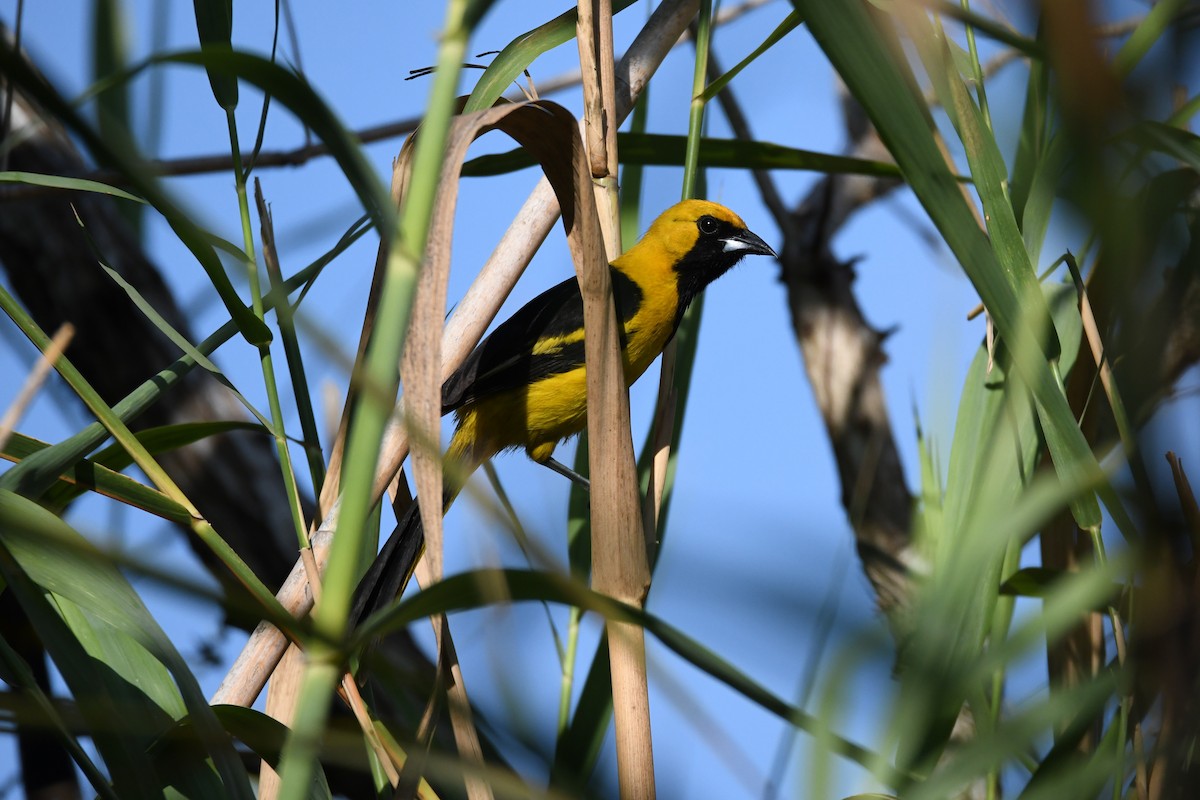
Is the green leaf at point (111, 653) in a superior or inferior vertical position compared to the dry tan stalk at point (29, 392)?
inferior

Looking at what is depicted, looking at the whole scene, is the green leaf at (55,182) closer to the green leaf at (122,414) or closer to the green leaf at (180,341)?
the green leaf at (180,341)

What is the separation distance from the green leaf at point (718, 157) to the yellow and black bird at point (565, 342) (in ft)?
1.56

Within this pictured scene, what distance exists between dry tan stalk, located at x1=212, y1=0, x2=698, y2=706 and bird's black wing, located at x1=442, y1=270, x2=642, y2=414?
2.25ft

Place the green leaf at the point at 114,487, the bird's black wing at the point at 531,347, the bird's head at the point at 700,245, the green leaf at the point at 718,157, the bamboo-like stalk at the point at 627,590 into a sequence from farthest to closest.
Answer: the bird's head at the point at 700,245 < the bird's black wing at the point at 531,347 < the green leaf at the point at 718,157 < the green leaf at the point at 114,487 < the bamboo-like stalk at the point at 627,590

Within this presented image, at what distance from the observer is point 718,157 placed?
1716mm

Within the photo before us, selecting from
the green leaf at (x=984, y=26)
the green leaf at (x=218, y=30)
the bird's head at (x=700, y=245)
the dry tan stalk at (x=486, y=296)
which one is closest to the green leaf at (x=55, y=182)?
the green leaf at (x=218, y=30)

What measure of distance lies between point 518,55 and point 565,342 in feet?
3.68

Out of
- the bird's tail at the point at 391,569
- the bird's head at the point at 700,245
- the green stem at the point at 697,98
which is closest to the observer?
the green stem at the point at 697,98

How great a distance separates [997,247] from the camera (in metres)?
1.13

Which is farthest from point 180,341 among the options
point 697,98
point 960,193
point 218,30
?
point 960,193

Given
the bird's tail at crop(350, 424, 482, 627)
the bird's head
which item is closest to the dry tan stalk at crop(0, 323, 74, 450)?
the bird's tail at crop(350, 424, 482, 627)

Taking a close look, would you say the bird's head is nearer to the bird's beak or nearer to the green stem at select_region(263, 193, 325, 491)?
the bird's beak

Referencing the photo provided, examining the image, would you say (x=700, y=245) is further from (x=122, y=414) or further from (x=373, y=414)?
(x=373, y=414)

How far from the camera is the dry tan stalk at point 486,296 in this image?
3.99 feet
